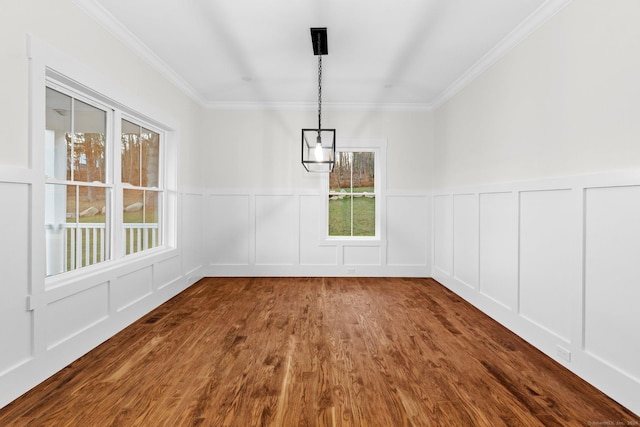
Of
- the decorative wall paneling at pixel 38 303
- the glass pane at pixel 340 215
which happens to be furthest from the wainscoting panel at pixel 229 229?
the decorative wall paneling at pixel 38 303

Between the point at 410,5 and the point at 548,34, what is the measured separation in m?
1.12

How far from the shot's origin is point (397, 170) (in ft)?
16.6

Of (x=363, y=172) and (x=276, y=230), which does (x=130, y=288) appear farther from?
(x=363, y=172)

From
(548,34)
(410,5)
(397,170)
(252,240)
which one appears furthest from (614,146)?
(252,240)

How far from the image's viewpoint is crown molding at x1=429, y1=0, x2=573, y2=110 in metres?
2.47

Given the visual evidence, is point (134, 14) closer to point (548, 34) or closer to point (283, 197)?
point (283, 197)

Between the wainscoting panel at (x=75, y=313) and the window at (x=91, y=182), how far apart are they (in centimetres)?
25

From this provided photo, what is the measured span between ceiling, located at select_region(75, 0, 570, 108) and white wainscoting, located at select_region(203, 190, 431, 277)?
64.9 inches

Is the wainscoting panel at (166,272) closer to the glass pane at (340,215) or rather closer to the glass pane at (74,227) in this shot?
the glass pane at (74,227)

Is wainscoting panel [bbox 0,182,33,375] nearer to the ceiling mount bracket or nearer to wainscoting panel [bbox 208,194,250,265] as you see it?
the ceiling mount bracket

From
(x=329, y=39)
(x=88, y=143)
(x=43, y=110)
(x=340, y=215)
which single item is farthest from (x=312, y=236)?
(x=43, y=110)

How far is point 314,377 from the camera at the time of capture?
2.13 meters

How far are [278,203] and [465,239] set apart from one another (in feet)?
8.93

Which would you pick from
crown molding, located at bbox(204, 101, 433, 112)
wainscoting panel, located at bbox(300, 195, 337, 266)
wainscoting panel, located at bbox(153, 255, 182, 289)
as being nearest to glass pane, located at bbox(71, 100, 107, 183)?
wainscoting panel, located at bbox(153, 255, 182, 289)
